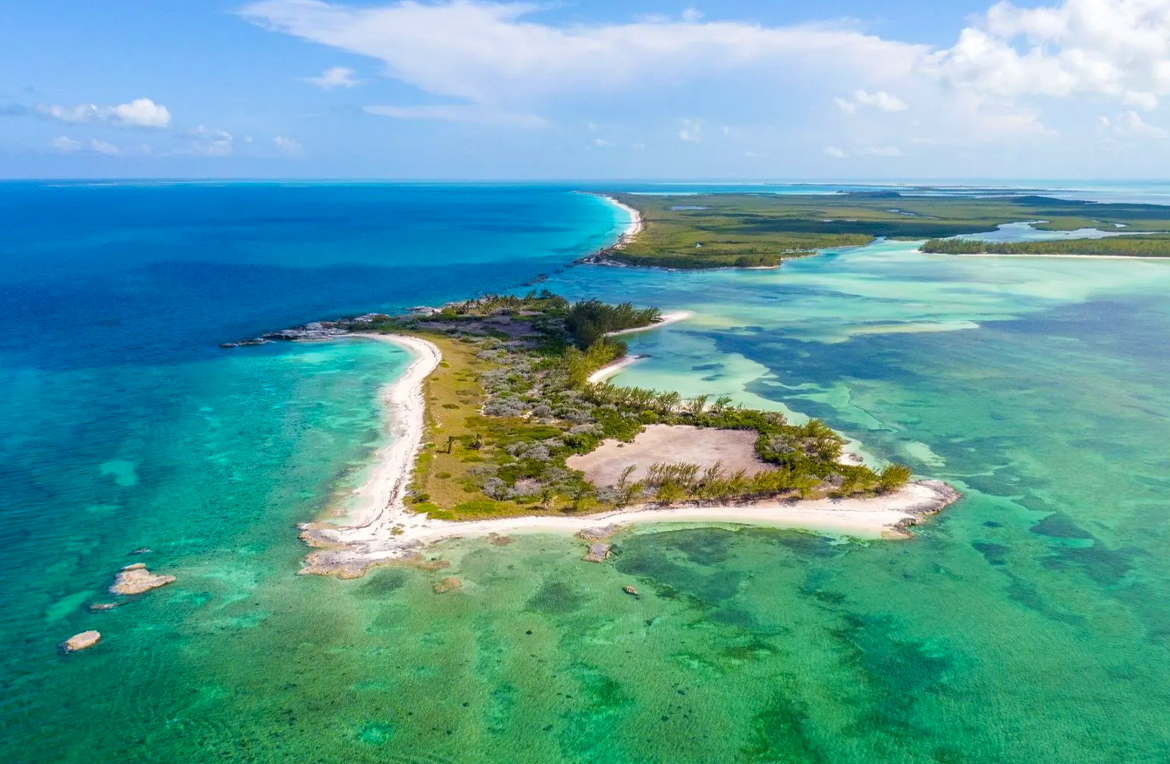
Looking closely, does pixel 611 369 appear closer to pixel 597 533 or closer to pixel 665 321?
pixel 665 321

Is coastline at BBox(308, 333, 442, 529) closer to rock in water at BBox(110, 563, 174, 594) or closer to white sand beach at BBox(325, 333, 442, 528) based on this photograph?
white sand beach at BBox(325, 333, 442, 528)

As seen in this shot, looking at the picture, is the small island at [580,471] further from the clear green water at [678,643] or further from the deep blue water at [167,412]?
the deep blue water at [167,412]

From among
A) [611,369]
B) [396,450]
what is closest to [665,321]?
[611,369]

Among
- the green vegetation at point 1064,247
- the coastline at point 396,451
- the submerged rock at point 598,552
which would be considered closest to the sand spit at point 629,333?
the coastline at point 396,451

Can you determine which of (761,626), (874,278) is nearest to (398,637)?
(761,626)

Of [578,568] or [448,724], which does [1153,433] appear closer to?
[578,568]

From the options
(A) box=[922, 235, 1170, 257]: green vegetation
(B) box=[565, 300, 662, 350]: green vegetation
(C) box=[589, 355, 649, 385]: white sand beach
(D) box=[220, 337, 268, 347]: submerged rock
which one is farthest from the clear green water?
(A) box=[922, 235, 1170, 257]: green vegetation
